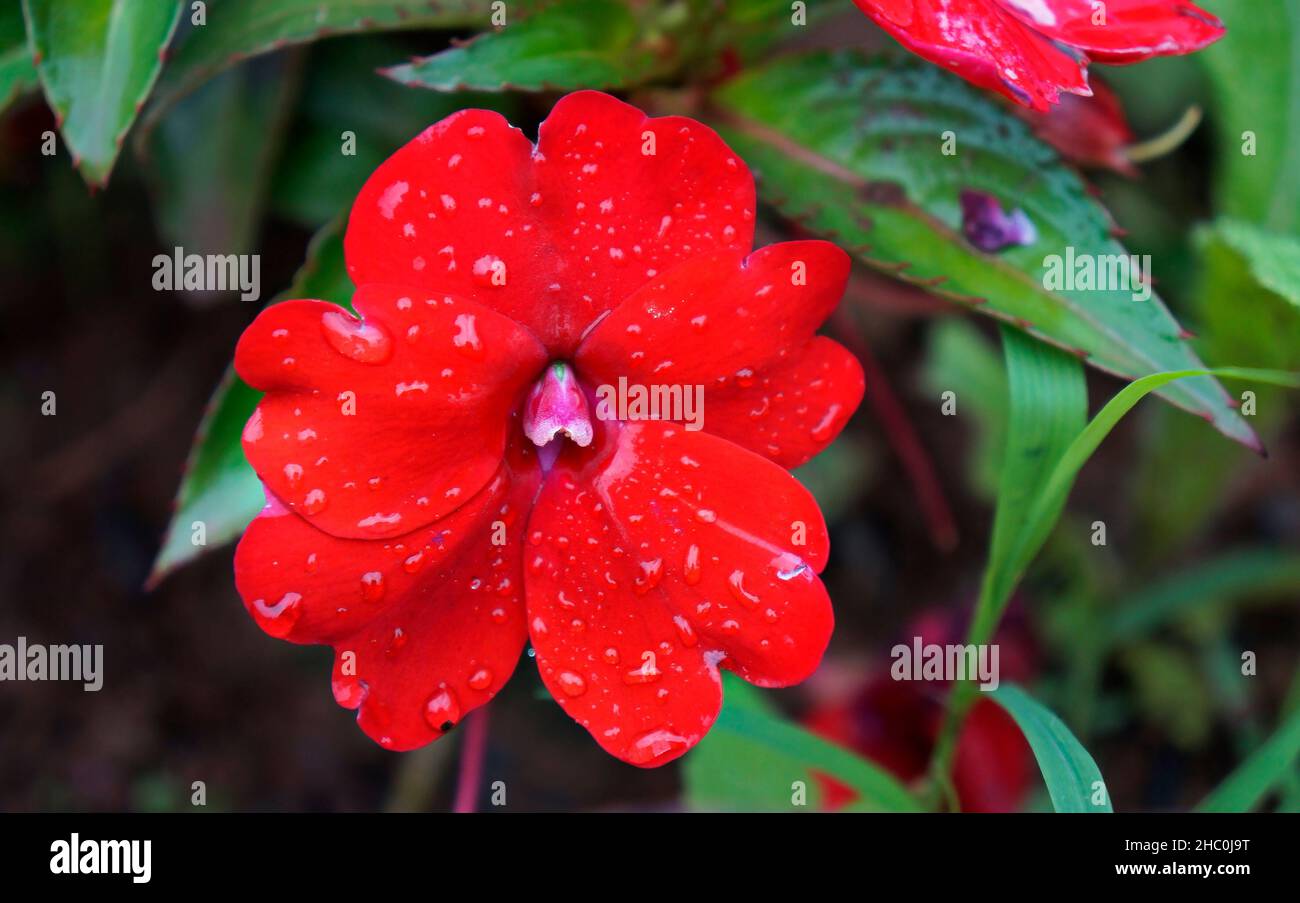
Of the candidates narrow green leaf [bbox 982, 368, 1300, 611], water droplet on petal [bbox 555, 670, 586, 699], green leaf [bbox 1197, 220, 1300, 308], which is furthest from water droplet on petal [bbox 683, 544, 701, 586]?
green leaf [bbox 1197, 220, 1300, 308]

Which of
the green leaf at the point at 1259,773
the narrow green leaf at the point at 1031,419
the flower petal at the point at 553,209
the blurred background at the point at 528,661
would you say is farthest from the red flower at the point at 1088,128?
the green leaf at the point at 1259,773

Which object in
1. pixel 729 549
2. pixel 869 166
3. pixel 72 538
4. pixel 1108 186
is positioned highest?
pixel 869 166

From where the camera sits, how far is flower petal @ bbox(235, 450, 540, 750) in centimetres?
75

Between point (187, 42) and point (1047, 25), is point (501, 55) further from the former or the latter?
point (1047, 25)

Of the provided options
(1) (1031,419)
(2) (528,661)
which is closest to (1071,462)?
(1) (1031,419)

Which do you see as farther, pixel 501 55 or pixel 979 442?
pixel 979 442

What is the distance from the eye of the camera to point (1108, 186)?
1819 mm

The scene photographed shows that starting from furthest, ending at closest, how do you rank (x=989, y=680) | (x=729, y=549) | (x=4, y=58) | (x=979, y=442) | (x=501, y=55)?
(x=979, y=442) < (x=989, y=680) < (x=4, y=58) < (x=501, y=55) < (x=729, y=549)

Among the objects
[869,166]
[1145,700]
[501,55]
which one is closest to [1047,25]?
[869,166]

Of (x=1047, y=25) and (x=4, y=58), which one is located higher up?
(x=1047, y=25)

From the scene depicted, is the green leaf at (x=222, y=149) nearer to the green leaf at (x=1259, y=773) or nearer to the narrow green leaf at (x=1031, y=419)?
the narrow green leaf at (x=1031, y=419)

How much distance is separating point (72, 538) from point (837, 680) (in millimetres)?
1167

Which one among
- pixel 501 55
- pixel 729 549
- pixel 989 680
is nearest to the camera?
pixel 729 549

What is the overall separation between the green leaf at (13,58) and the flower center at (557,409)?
1.99 ft
